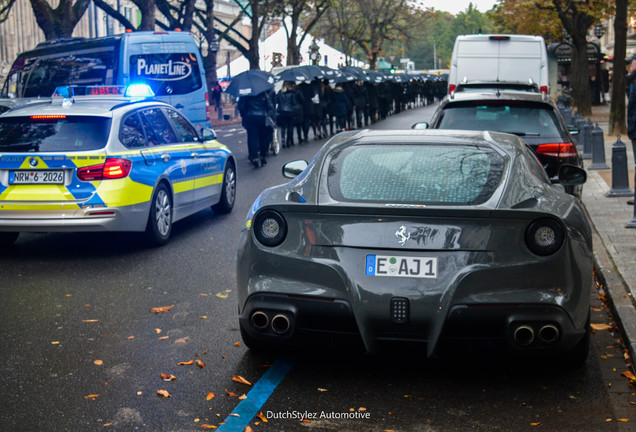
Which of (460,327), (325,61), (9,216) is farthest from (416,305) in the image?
(325,61)

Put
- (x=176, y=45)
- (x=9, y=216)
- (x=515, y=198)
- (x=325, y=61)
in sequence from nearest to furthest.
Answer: (x=515, y=198), (x=9, y=216), (x=176, y=45), (x=325, y=61)

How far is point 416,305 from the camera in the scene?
4.75m

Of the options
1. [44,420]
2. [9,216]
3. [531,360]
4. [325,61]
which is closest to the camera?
[44,420]

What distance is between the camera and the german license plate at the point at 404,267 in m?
4.77

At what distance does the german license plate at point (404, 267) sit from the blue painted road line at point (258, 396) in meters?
0.84

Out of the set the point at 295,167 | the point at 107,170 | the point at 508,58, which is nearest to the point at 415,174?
the point at 295,167

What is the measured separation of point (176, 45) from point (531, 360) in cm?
1401

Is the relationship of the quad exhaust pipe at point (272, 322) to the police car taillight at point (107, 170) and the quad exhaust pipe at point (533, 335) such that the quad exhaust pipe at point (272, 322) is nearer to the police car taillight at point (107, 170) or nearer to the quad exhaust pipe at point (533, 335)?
the quad exhaust pipe at point (533, 335)

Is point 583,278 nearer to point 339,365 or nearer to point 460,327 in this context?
point 460,327

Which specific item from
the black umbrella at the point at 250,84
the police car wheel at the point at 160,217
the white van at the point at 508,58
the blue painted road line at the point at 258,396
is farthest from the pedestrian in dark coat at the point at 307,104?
the blue painted road line at the point at 258,396

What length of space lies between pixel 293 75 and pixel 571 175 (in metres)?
20.1

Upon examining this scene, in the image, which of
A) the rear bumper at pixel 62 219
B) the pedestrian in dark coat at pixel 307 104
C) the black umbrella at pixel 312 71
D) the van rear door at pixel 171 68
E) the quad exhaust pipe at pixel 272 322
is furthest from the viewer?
the black umbrella at pixel 312 71

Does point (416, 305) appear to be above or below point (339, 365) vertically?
above

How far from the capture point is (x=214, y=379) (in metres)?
5.22
